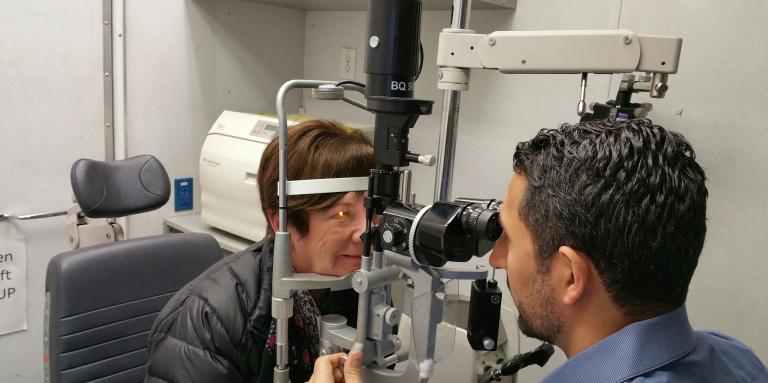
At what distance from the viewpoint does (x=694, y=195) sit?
0.68m

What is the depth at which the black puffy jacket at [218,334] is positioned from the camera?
39.9 inches

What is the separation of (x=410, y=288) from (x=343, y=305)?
0.43 meters

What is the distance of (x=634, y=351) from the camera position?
0.69 meters

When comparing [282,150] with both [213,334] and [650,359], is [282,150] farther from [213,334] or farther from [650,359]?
[650,359]

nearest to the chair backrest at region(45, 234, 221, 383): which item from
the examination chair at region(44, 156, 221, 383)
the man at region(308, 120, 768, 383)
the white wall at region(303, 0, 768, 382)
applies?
the examination chair at region(44, 156, 221, 383)

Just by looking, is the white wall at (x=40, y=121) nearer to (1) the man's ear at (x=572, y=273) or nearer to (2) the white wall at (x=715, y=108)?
(2) the white wall at (x=715, y=108)

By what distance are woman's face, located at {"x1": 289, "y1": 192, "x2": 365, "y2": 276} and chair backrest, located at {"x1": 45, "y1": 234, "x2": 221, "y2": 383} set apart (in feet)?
1.94

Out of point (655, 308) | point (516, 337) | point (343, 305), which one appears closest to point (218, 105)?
point (343, 305)

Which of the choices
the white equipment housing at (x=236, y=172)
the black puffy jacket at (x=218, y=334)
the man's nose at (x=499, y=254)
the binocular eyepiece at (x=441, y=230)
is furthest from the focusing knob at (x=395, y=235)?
the white equipment housing at (x=236, y=172)

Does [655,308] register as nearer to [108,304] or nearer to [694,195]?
[694,195]

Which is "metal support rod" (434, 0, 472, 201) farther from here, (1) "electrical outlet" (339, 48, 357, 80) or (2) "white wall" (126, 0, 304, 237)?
(2) "white wall" (126, 0, 304, 237)

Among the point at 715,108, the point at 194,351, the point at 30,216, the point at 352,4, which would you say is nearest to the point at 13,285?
the point at 30,216

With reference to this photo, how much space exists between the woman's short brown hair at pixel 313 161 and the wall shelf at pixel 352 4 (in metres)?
0.70

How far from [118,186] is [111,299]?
0.36 meters
